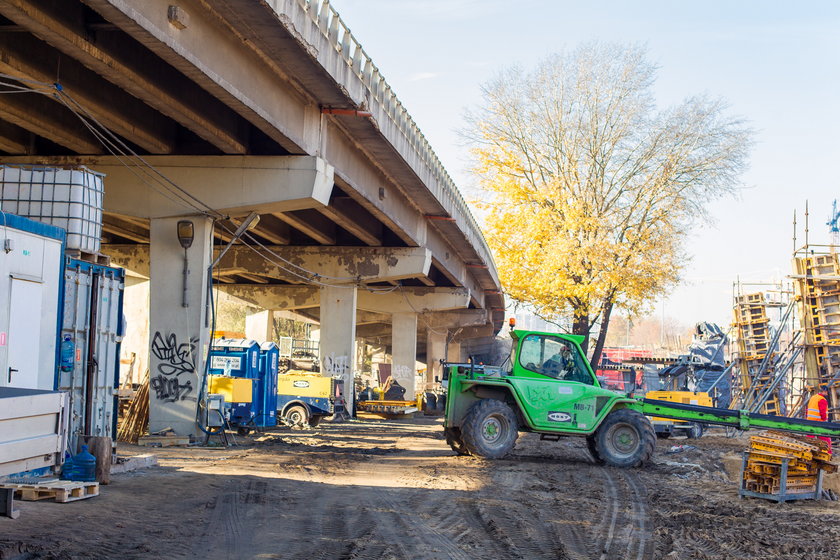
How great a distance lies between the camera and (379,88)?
2056 cm

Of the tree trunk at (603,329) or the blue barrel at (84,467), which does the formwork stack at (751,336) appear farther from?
the blue barrel at (84,467)

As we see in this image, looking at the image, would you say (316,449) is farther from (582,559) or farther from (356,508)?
(582,559)

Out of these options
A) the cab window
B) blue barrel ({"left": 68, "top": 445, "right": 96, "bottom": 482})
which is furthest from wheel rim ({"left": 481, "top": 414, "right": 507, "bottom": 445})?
blue barrel ({"left": 68, "top": 445, "right": 96, "bottom": 482})

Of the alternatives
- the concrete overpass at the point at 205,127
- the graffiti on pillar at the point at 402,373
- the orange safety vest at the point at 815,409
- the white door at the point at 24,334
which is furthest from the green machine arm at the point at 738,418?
the graffiti on pillar at the point at 402,373

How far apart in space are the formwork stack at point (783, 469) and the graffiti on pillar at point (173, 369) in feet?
38.0

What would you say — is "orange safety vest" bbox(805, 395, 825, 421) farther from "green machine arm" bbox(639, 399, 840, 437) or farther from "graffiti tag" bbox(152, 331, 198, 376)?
"graffiti tag" bbox(152, 331, 198, 376)

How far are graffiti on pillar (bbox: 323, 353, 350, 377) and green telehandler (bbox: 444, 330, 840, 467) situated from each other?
16.0m

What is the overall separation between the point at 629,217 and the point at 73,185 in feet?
93.5

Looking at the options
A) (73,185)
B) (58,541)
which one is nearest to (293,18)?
(73,185)

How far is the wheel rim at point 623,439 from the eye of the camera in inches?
696

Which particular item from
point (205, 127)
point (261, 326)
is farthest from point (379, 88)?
point (261, 326)

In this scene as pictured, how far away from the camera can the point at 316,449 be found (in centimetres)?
2003

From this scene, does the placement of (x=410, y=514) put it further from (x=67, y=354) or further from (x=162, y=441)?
(x=162, y=441)

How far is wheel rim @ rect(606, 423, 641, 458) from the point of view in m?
17.7
